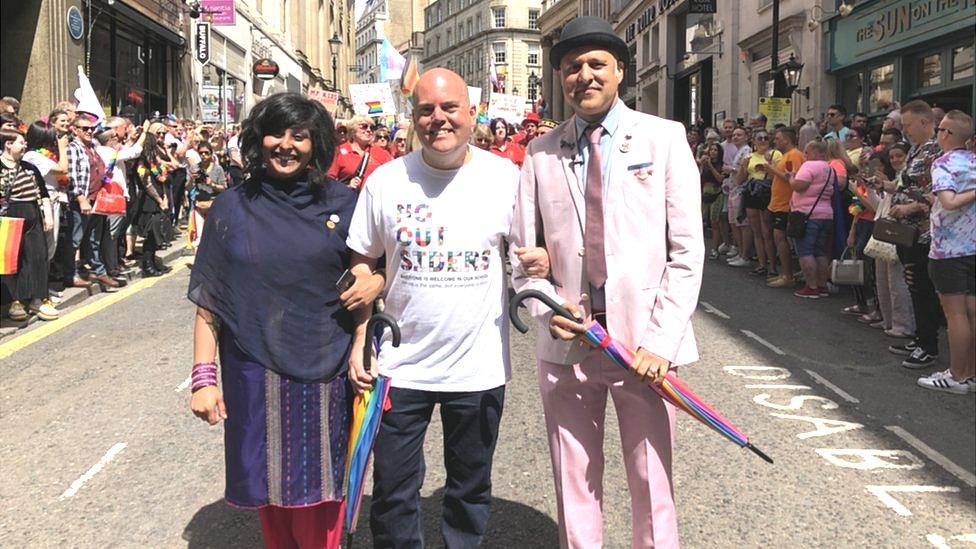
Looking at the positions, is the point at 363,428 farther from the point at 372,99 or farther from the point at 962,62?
the point at 372,99

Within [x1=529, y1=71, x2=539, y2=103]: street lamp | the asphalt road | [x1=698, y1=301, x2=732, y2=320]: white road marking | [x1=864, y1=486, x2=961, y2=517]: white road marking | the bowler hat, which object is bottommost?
[x1=864, y1=486, x2=961, y2=517]: white road marking

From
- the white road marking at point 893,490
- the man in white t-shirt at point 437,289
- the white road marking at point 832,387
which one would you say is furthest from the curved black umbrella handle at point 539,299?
the white road marking at point 832,387

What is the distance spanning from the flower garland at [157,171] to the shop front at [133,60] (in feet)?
11.2

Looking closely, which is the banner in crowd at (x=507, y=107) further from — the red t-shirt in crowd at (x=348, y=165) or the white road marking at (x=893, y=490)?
the white road marking at (x=893, y=490)

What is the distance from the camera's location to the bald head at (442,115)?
102 inches

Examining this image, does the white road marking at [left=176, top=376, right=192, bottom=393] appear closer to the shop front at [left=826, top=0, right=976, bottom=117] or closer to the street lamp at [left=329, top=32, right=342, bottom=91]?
the shop front at [left=826, top=0, right=976, bottom=117]

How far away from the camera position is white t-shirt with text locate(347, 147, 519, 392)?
2.64m

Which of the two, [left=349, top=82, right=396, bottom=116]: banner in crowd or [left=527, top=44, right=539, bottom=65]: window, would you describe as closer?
[left=349, top=82, right=396, bottom=116]: banner in crowd

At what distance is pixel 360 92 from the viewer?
19.9 metres

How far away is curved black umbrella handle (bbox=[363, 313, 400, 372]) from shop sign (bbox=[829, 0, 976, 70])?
1335 centimetres

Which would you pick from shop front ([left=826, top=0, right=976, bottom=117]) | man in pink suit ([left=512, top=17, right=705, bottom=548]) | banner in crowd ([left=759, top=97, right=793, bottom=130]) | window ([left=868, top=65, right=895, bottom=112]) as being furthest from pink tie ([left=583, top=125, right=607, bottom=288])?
window ([left=868, top=65, right=895, bottom=112])

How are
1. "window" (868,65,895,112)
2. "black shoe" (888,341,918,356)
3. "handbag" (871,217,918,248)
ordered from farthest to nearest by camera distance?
"window" (868,65,895,112) → "black shoe" (888,341,918,356) → "handbag" (871,217,918,248)

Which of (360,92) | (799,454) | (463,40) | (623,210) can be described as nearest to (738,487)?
(799,454)

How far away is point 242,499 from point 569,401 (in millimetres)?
1031
